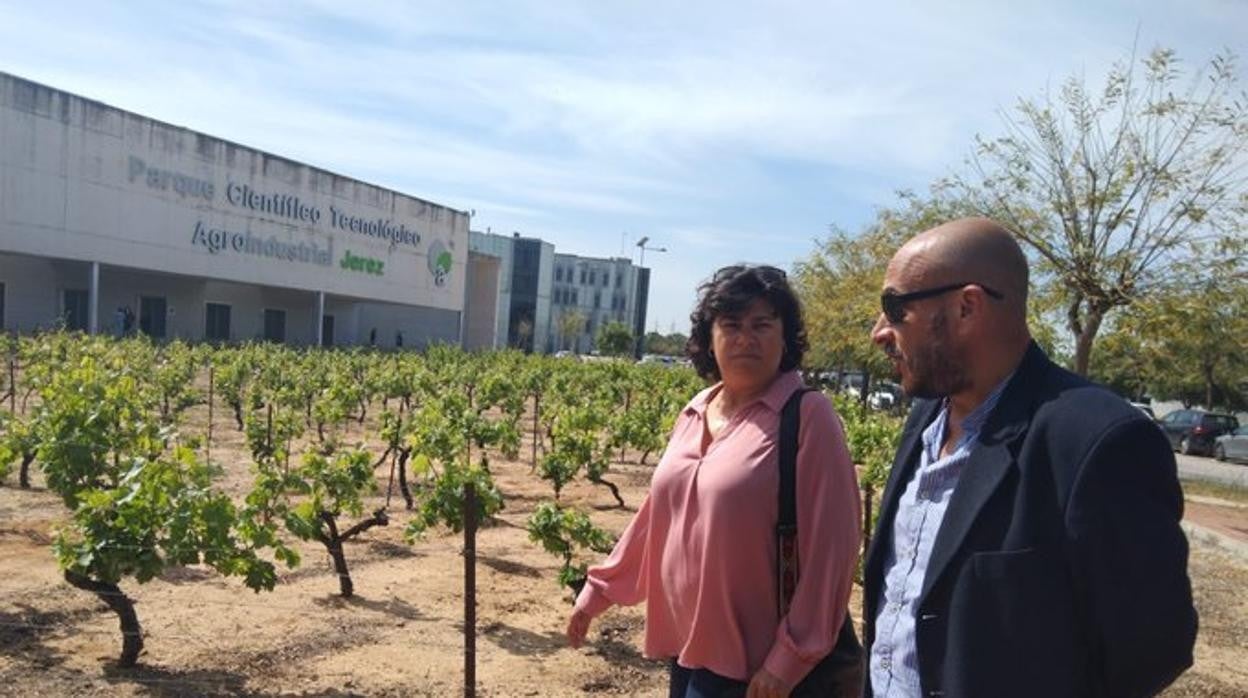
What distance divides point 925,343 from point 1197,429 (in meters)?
30.8

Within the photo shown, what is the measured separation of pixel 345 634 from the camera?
5844mm

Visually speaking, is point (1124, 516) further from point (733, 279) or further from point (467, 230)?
point (467, 230)

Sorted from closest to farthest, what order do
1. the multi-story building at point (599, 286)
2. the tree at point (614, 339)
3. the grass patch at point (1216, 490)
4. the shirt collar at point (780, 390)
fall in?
the shirt collar at point (780, 390) → the grass patch at point (1216, 490) → the tree at point (614, 339) → the multi-story building at point (599, 286)

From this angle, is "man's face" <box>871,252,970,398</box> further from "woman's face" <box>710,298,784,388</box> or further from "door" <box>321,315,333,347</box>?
"door" <box>321,315,333,347</box>

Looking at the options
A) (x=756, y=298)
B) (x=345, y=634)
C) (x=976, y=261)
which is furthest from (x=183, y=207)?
(x=976, y=261)

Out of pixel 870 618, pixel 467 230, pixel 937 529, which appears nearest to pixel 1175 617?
pixel 937 529

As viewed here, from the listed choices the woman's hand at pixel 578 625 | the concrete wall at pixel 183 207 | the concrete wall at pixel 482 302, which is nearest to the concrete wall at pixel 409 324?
the concrete wall at pixel 482 302

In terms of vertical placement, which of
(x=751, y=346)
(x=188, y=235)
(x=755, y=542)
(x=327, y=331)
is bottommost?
(x=327, y=331)

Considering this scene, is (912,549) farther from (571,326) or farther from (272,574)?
(571,326)

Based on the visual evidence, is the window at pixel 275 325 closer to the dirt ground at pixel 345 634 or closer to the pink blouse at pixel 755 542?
the dirt ground at pixel 345 634

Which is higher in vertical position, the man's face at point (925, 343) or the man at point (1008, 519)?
the man's face at point (925, 343)

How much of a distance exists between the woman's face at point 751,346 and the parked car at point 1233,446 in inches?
1101

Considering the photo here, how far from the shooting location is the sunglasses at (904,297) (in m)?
1.81

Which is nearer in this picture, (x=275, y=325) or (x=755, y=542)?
(x=755, y=542)
